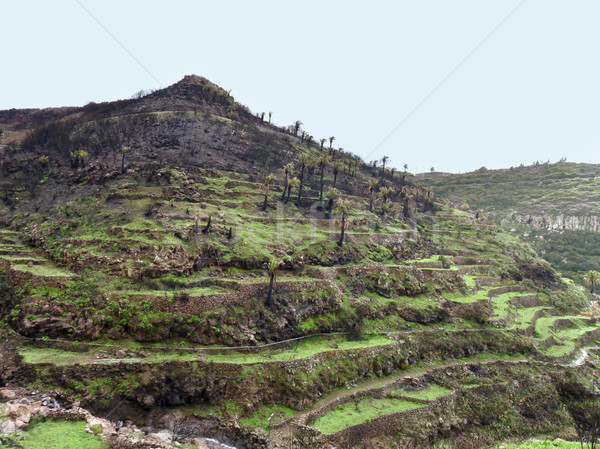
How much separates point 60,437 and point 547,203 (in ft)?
490

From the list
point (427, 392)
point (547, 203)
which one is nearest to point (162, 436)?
point (427, 392)

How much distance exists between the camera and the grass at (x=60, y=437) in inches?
717

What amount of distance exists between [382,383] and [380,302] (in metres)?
11.3

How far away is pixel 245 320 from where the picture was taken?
3114 cm

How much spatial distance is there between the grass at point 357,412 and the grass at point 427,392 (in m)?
0.93

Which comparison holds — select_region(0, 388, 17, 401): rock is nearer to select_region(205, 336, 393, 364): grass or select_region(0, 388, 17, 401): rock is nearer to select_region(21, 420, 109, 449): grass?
select_region(21, 420, 109, 449): grass

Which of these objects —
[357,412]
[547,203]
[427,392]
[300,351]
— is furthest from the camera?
[547,203]

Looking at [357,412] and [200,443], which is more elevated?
[357,412]

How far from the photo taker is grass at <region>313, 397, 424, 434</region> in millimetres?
25389

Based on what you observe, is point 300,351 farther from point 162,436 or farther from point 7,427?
point 7,427

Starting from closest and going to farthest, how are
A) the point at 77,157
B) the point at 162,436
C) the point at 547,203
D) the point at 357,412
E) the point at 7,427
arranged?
the point at 7,427 → the point at 162,436 → the point at 357,412 → the point at 77,157 → the point at 547,203

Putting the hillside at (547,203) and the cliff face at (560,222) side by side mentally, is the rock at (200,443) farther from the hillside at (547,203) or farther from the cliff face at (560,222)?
the cliff face at (560,222)

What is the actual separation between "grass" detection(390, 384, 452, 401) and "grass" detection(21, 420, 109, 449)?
25.0 meters

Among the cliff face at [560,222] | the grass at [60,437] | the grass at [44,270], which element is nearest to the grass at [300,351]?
the grass at [60,437]
